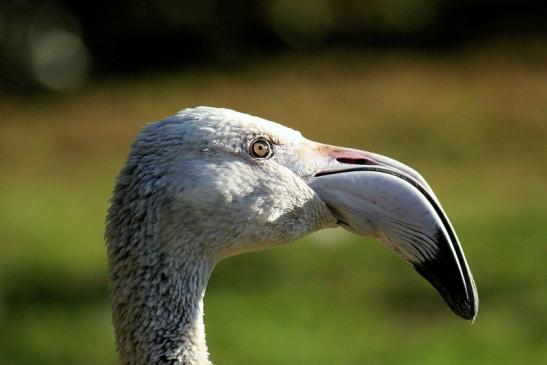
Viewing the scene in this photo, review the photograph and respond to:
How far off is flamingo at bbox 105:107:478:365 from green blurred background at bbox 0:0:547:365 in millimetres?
3618

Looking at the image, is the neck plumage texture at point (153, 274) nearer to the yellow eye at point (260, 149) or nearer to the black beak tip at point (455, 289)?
the yellow eye at point (260, 149)

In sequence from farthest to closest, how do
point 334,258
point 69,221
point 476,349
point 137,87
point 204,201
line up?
point 137,87 → point 69,221 → point 334,258 → point 476,349 → point 204,201

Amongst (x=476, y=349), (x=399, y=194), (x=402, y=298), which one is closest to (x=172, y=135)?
(x=399, y=194)

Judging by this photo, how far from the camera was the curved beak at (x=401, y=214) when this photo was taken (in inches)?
147

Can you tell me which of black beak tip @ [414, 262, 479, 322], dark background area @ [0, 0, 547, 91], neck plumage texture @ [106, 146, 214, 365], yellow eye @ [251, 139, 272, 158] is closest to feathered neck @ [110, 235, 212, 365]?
neck plumage texture @ [106, 146, 214, 365]

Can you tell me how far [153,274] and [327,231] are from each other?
5396 millimetres

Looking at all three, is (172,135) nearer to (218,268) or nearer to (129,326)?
(129,326)

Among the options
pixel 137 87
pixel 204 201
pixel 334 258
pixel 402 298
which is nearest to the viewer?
pixel 204 201

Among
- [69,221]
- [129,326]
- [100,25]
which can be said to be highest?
[100,25]

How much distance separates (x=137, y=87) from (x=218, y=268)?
15.0ft

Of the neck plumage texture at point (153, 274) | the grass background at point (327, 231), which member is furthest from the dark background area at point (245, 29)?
the neck plumage texture at point (153, 274)

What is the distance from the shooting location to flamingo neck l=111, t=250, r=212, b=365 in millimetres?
3721

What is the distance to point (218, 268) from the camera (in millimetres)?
8648

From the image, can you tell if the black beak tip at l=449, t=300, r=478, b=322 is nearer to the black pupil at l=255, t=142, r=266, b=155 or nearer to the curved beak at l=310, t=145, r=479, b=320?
the curved beak at l=310, t=145, r=479, b=320
